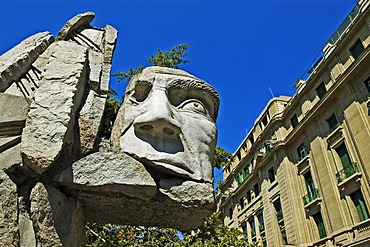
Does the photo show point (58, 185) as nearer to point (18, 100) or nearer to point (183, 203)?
point (18, 100)

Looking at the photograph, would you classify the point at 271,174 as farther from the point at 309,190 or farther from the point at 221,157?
the point at 221,157

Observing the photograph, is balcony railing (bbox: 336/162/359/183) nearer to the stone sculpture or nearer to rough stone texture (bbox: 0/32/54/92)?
the stone sculpture

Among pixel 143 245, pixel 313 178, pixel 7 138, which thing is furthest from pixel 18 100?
pixel 313 178

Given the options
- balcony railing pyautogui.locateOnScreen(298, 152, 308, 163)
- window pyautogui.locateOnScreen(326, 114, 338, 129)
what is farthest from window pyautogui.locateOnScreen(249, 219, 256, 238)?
window pyautogui.locateOnScreen(326, 114, 338, 129)

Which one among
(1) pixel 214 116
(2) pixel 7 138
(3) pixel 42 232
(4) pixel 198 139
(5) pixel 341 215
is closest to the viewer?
(3) pixel 42 232

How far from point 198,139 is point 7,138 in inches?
54.5

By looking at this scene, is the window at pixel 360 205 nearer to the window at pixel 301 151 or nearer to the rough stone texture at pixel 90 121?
the window at pixel 301 151

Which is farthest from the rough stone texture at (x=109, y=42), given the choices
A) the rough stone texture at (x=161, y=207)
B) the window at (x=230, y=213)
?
the window at (x=230, y=213)

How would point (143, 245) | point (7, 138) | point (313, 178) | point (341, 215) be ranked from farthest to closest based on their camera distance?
point (313, 178) → point (341, 215) → point (143, 245) → point (7, 138)

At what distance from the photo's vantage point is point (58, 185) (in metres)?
2.22

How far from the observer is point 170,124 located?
2436 mm

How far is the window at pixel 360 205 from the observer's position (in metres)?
15.7

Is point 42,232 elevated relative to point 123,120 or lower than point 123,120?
lower

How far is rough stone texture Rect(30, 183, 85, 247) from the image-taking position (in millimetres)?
1975
